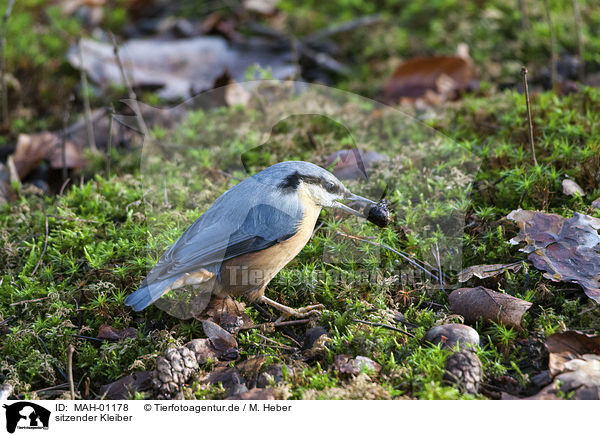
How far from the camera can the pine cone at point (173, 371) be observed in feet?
8.36

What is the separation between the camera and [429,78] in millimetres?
5480

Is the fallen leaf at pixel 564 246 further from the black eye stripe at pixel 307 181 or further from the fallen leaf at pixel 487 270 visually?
the black eye stripe at pixel 307 181

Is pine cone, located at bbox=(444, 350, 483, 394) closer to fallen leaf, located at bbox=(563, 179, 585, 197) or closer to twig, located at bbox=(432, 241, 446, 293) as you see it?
Answer: twig, located at bbox=(432, 241, 446, 293)

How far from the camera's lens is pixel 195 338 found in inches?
114

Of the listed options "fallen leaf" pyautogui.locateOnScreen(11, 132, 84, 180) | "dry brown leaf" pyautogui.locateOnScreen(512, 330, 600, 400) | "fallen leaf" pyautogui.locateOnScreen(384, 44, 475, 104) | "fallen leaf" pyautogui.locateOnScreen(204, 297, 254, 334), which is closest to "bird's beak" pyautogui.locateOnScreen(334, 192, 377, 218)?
"fallen leaf" pyautogui.locateOnScreen(204, 297, 254, 334)

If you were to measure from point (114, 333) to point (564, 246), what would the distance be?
7.61 ft

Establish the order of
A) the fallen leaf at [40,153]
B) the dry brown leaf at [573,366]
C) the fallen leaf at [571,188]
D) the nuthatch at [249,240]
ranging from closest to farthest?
the dry brown leaf at [573,366]
the nuthatch at [249,240]
the fallen leaf at [571,188]
the fallen leaf at [40,153]

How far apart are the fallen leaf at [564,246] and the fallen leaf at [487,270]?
0.31ft

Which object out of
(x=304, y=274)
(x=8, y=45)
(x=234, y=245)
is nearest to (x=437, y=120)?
(x=304, y=274)

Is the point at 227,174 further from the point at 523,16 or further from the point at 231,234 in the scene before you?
the point at 523,16

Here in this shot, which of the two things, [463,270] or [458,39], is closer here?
[463,270]
